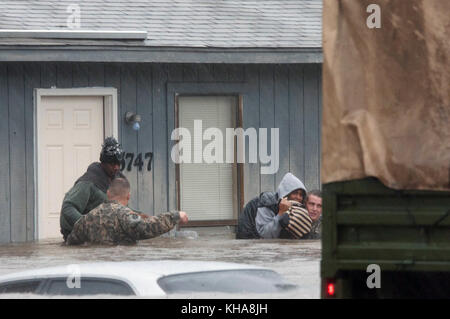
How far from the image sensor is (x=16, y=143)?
15820 mm

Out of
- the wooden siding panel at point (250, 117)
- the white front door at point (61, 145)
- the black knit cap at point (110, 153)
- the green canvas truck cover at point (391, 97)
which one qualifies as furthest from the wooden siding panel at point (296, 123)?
the green canvas truck cover at point (391, 97)

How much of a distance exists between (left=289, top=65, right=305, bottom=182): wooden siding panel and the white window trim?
2.63 meters

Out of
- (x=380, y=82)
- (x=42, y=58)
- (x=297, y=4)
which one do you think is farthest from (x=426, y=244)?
(x=297, y=4)

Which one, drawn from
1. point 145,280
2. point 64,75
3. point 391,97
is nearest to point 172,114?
point 64,75

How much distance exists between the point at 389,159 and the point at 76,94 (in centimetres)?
971

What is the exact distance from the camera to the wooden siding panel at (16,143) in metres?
15.8

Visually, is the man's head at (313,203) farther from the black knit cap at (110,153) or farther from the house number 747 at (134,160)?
the house number 747 at (134,160)

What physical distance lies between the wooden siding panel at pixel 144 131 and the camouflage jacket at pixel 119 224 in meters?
4.10

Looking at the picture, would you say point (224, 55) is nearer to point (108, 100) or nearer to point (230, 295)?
point (108, 100)

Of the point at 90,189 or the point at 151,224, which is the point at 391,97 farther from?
the point at 90,189

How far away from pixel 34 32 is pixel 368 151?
29.5ft

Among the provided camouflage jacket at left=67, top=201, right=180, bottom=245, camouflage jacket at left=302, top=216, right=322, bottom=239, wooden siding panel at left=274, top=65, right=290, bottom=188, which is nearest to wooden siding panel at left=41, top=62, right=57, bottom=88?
wooden siding panel at left=274, top=65, right=290, bottom=188

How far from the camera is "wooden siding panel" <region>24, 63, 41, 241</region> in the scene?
1590 centimetres
